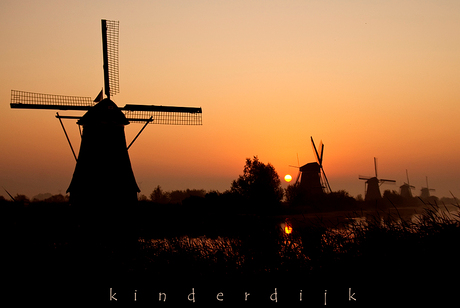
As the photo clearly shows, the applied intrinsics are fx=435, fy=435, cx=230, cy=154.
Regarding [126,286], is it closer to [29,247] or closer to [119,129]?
[29,247]

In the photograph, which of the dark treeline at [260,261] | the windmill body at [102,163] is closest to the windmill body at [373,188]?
the windmill body at [102,163]

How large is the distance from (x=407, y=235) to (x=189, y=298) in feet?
15.3

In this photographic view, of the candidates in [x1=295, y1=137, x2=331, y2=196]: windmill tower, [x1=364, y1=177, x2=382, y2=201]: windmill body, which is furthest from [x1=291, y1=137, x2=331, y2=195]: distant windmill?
[x1=364, y1=177, x2=382, y2=201]: windmill body

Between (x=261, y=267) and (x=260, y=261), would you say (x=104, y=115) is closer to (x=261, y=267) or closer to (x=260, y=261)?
(x=260, y=261)

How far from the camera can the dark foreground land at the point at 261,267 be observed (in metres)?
8.09

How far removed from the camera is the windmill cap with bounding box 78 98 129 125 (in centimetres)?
1820

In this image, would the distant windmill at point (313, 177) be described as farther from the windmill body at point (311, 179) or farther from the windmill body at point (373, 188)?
the windmill body at point (373, 188)

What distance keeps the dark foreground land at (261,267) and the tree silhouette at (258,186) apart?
35660 mm

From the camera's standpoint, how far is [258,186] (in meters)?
48.3

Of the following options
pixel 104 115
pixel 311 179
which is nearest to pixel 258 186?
pixel 311 179

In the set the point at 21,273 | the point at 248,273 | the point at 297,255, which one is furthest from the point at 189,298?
the point at 21,273

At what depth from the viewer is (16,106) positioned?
66.7ft

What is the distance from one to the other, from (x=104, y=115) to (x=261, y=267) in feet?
36.8

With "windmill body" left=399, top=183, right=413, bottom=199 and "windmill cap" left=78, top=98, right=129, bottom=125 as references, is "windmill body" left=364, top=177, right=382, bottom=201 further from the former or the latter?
"windmill cap" left=78, top=98, right=129, bottom=125
